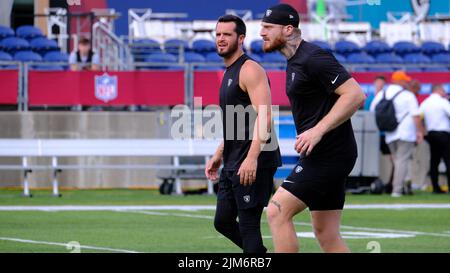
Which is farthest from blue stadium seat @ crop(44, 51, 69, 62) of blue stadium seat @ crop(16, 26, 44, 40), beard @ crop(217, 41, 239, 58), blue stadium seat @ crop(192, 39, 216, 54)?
beard @ crop(217, 41, 239, 58)

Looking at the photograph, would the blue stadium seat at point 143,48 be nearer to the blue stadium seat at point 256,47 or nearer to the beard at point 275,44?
the blue stadium seat at point 256,47

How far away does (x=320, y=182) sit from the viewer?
824 cm

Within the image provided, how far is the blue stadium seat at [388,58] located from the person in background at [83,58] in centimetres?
927

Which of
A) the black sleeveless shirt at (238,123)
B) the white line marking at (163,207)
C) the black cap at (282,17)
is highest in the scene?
the black cap at (282,17)

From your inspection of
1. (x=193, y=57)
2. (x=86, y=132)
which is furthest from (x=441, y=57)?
(x=86, y=132)

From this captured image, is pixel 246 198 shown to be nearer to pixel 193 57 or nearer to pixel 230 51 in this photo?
pixel 230 51

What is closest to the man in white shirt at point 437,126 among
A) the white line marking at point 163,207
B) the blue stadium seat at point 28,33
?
the white line marking at point 163,207

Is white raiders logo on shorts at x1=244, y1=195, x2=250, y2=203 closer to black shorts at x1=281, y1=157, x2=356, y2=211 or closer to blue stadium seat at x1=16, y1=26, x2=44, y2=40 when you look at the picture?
black shorts at x1=281, y1=157, x2=356, y2=211

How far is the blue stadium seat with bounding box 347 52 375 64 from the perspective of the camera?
29.3 metres

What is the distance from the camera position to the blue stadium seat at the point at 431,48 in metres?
31.8

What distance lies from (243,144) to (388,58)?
21883 mm

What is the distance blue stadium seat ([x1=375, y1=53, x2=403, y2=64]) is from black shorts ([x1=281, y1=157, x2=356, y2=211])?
21848 mm

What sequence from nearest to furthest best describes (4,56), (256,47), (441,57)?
(4,56), (256,47), (441,57)
